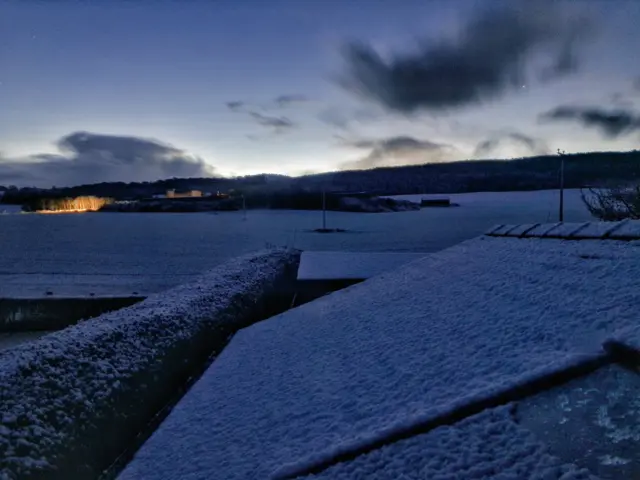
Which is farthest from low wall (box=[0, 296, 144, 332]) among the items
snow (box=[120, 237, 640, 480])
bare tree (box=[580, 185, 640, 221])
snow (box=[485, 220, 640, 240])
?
bare tree (box=[580, 185, 640, 221])

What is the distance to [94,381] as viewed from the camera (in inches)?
210

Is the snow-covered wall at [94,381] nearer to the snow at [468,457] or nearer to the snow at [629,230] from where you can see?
the snow at [468,457]

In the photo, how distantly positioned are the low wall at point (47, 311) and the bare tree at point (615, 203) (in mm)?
16065

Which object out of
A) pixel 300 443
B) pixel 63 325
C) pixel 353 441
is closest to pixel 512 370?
pixel 353 441

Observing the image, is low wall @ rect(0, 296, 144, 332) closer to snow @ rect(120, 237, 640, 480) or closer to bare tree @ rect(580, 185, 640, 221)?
snow @ rect(120, 237, 640, 480)

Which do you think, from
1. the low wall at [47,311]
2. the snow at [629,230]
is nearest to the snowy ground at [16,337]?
the low wall at [47,311]

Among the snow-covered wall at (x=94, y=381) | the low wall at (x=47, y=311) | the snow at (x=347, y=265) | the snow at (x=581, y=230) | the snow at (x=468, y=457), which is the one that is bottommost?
the low wall at (x=47, y=311)

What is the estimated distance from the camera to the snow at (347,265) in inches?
394

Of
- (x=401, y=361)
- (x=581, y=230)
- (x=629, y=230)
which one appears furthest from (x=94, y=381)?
(x=629, y=230)

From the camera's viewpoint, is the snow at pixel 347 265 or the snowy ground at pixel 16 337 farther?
the snowy ground at pixel 16 337

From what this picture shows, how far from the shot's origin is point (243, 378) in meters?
4.86

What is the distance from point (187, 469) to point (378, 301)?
10.2ft

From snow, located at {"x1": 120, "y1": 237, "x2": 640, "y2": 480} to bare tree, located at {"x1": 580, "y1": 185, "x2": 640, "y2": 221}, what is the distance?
39.8 ft

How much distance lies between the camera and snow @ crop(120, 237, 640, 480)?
2635 millimetres
